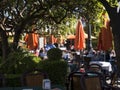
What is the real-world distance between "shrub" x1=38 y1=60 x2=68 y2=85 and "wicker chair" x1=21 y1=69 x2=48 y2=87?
175 centimetres

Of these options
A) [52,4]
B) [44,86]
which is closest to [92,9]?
[52,4]

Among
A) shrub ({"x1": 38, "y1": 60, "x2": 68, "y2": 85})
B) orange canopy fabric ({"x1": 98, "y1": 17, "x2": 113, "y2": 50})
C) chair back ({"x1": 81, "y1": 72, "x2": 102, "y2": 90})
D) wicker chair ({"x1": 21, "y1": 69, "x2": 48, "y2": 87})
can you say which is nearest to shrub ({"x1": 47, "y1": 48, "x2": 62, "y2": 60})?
shrub ({"x1": 38, "y1": 60, "x2": 68, "y2": 85})

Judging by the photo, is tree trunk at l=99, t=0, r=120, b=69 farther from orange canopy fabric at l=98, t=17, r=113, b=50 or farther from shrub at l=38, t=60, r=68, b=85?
orange canopy fabric at l=98, t=17, r=113, b=50

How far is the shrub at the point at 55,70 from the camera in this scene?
11242 mm

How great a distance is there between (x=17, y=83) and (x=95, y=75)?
2.52 m

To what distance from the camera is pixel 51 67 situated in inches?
443

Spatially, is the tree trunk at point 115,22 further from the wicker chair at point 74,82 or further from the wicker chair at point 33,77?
the wicker chair at point 33,77

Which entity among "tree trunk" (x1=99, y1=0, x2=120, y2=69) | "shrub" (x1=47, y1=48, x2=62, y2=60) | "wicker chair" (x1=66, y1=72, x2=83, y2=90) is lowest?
"wicker chair" (x1=66, y1=72, x2=83, y2=90)

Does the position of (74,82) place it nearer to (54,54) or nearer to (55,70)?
(55,70)

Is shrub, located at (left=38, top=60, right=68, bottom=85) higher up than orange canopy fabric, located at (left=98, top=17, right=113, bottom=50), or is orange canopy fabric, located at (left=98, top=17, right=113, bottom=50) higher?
orange canopy fabric, located at (left=98, top=17, right=113, bottom=50)

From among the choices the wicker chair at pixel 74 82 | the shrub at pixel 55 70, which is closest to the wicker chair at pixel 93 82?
the wicker chair at pixel 74 82

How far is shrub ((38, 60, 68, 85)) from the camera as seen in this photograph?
11.2m

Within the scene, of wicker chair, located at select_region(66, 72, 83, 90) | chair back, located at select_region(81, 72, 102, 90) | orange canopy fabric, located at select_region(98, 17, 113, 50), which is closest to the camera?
chair back, located at select_region(81, 72, 102, 90)

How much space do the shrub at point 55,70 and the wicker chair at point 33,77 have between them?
1.75 meters
